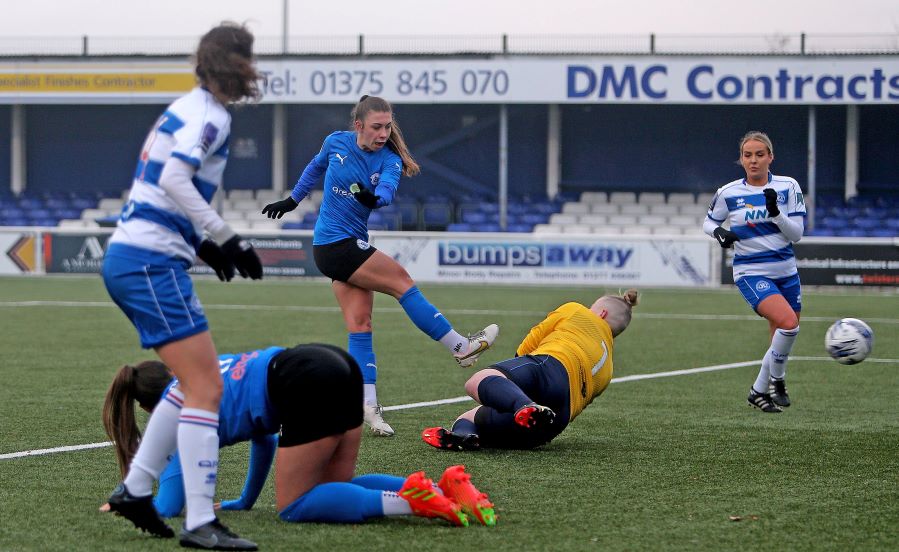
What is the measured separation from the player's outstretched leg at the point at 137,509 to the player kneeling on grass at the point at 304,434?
0.01m

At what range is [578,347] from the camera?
695 centimetres

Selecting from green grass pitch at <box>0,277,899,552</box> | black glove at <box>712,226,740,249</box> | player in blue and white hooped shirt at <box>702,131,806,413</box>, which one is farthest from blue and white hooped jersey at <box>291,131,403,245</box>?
player in blue and white hooped shirt at <box>702,131,806,413</box>

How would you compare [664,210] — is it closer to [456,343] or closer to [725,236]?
[725,236]

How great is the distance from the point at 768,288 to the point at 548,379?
3274mm

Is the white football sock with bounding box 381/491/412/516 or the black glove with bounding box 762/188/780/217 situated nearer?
the white football sock with bounding box 381/491/412/516

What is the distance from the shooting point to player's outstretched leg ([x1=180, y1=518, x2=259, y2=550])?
15.0 feet

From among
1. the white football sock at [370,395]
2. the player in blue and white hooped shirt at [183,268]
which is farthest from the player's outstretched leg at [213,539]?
the white football sock at [370,395]

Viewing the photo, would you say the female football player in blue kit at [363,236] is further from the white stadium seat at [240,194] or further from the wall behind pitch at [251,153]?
the wall behind pitch at [251,153]

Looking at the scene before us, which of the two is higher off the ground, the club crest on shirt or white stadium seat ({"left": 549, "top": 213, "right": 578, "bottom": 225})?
the club crest on shirt

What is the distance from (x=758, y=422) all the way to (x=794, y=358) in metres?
4.57

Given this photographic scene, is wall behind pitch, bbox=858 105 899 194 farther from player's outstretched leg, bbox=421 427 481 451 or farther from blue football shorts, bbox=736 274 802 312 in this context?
player's outstretched leg, bbox=421 427 481 451

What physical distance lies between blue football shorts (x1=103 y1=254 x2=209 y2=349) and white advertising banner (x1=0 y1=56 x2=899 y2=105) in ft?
92.2

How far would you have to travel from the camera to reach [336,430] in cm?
494

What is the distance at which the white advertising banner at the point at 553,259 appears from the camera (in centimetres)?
2536
